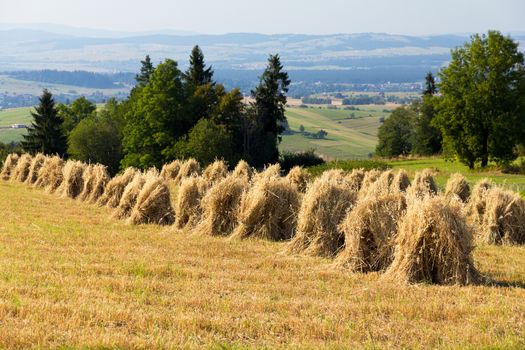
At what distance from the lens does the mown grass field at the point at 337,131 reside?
12438 centimetres

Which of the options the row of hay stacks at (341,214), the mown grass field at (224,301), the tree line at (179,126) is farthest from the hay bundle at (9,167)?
the tree line at (179,126)

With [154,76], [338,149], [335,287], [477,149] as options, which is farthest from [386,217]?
[338,149]

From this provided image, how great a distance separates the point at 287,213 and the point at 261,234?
2.82 feet

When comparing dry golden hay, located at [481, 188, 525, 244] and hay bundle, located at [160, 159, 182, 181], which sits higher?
dry golden hay, located at [481, 188, 525, 244]

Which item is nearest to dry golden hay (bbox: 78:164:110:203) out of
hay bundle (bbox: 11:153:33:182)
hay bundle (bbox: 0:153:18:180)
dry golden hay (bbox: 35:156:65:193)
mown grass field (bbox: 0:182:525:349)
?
dry golden hay (bbox: 35:156:65:193)

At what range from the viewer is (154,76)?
6725 centimetres

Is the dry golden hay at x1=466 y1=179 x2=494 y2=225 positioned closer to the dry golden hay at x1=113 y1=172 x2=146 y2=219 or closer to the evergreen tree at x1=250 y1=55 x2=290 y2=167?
the dry golden hay at x1=113 y1=172 x2=146 y2=219

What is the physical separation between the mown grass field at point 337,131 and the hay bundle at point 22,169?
72.1 m

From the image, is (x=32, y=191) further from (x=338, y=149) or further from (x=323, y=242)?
(x=338, y=149)

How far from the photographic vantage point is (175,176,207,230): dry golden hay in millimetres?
15812

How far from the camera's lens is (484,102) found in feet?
153

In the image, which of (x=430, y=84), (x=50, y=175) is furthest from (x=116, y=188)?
(x=430, y=84)

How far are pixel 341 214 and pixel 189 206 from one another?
464cm

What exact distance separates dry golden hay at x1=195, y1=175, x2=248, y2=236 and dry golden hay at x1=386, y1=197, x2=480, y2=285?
5.61 metres
